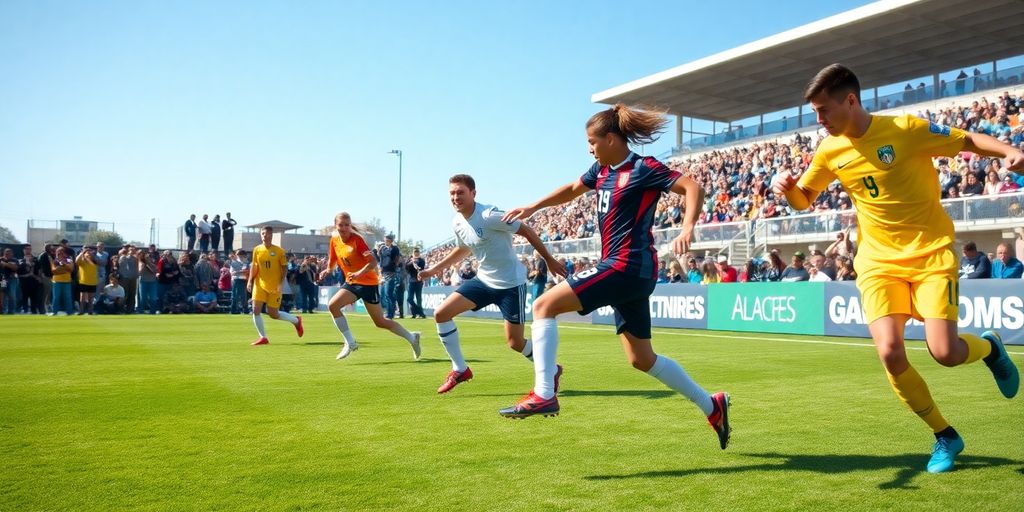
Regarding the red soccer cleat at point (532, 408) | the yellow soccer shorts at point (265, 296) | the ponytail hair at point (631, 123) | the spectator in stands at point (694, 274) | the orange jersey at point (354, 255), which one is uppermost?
the ponytail hair at point (631, 123)

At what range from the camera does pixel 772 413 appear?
659 centimetres

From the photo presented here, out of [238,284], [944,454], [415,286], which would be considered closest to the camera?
[944,454]

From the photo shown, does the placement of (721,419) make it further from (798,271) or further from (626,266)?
(798,271)

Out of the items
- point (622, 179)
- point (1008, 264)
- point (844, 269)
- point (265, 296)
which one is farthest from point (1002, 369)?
point (844, 269)

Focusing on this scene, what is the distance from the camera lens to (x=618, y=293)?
515 centimetres

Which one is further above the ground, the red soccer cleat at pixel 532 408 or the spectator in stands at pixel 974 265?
the spectator in stands at pixel 974 265

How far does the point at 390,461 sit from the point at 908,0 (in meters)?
34.0

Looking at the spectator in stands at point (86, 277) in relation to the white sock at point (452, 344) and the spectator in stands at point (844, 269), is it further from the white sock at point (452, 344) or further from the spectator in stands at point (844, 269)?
the spectator in stands at point (844, 269)

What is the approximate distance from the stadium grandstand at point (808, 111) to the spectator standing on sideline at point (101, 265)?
15.3m

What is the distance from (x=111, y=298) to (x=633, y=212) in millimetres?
27844

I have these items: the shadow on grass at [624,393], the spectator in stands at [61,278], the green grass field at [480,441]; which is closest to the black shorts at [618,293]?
the green grass field at [480,441]

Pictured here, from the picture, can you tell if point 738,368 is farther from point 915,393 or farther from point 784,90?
point 784,90

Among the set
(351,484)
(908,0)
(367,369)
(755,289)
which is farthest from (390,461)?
(908,0)

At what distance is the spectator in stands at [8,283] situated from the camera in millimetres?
27200
